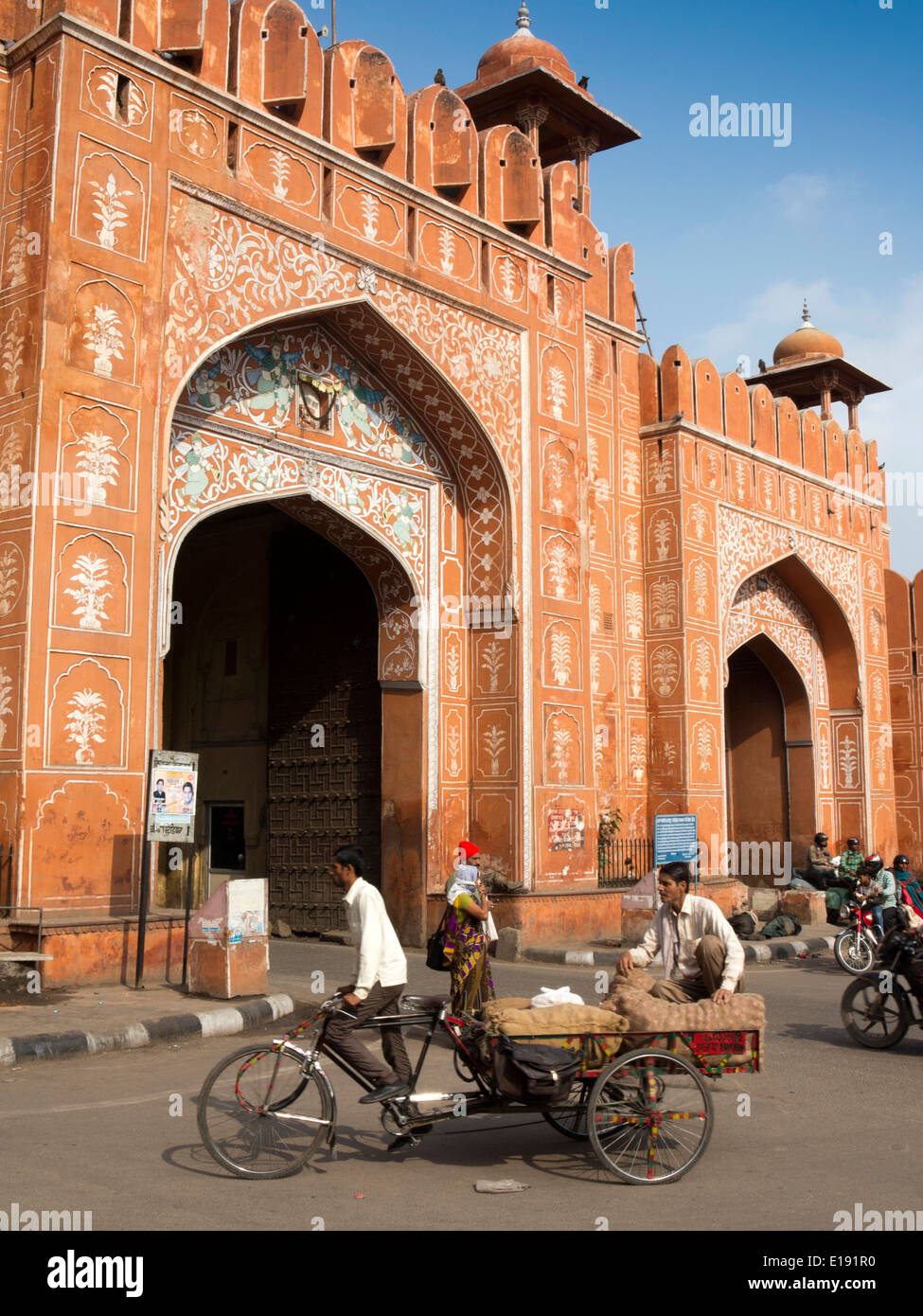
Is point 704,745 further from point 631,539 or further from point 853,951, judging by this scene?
point 853,951

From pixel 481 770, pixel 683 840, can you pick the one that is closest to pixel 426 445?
pixel 481 770

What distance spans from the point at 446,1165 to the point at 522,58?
15.8 metres

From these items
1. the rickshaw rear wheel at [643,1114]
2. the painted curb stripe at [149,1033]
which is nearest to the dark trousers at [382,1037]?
the rickshaw rear wheel at [643,1114]

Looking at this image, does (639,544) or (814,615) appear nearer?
(639,544)

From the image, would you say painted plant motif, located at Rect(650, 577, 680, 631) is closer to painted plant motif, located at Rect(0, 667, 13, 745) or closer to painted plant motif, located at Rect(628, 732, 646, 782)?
painted plant motif, located at Rect(628, 732, 646, 782)

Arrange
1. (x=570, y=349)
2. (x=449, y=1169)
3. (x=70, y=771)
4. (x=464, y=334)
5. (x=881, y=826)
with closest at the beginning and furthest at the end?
(x=449, y=1169), (x=70, y=771), (x=464, y=334), (x=570, y=349), (x=881, y=826)

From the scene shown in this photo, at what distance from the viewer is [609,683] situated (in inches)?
642

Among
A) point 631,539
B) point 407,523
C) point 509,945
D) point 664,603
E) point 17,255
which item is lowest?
point 509,945

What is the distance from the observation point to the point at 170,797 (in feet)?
30.8

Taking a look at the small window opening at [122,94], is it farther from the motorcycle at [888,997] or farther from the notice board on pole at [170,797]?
the motorcycle at [888,997]

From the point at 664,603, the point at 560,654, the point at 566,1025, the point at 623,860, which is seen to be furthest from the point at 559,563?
the point at 566,1025

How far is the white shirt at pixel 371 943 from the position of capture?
5.18 metres
